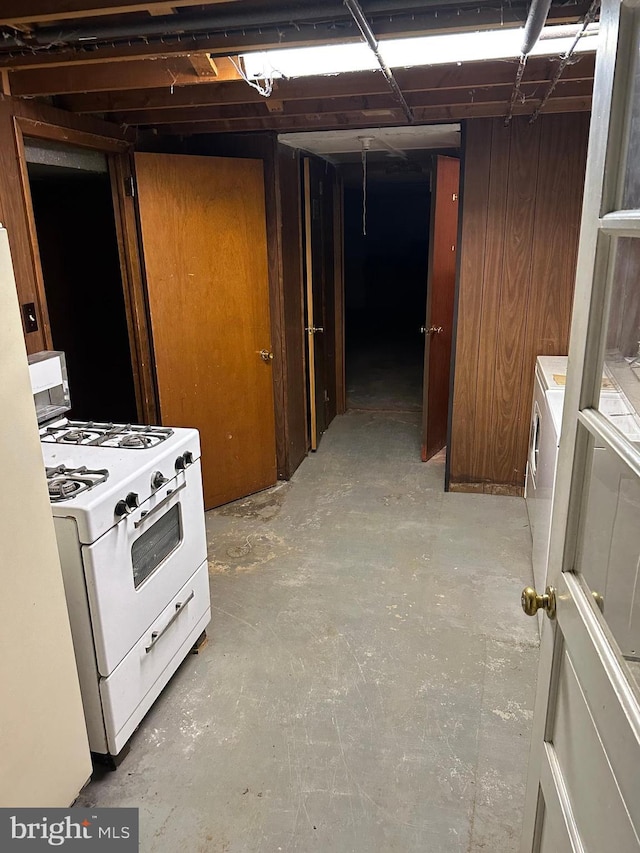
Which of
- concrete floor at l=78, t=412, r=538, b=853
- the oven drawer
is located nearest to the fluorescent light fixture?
the oven drawer

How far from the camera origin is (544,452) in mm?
2609

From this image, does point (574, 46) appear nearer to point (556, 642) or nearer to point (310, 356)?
point (556, 642)

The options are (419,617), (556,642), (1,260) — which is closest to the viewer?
(556,642)

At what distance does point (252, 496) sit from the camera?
392 centimetres

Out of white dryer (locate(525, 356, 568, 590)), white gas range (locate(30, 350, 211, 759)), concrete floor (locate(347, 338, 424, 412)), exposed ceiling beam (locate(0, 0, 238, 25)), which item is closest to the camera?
exposed ceiling beam (locate(0, 0, 238, 25))

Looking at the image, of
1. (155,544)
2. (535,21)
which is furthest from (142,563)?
(535,21)

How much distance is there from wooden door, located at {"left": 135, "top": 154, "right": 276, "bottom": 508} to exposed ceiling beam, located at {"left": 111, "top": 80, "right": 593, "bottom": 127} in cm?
20

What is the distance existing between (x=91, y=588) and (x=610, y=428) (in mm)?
1464

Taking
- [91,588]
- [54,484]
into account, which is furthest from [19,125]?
[91,588]

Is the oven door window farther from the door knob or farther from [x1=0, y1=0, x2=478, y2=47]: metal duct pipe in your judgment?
[x1=0, y1=0, x2=478, y2=47]: metal duct pipe

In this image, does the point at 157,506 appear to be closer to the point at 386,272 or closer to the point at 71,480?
the point at 71,480

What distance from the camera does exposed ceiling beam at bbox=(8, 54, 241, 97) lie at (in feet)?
7.32

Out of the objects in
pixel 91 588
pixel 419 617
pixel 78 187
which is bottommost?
pixel 419 617

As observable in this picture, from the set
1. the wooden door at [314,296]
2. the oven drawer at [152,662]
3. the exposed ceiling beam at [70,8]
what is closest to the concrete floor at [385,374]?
the wooden door at [314,296]
